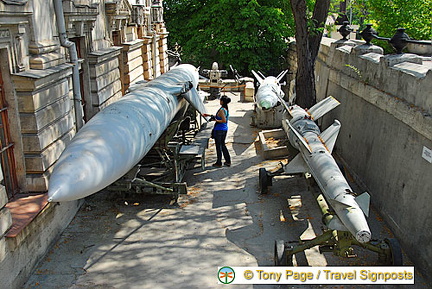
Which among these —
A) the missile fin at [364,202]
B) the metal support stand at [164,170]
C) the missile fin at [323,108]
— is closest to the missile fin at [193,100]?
the metal support stand at [164,170]

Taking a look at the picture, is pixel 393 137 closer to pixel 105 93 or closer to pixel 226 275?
pixel 226 275

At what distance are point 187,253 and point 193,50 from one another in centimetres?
1671

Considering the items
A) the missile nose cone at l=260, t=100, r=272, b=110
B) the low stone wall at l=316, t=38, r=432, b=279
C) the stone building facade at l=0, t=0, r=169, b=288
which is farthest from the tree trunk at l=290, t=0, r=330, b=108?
the stone building facade at l=0, t=0, r=169, b=288

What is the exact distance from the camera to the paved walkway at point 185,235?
225 inches

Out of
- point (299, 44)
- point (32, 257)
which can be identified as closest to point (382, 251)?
point (32, 257)

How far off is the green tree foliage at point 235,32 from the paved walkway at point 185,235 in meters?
12.2

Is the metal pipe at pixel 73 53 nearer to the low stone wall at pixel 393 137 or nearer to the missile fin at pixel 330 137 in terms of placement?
the missile fin at pixel 330 137

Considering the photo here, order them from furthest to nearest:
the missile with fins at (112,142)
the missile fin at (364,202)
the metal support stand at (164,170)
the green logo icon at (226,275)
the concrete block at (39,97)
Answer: the metal support stand at (164,170) < the concrete block at (39,97) < the green logo icon at (226,275) < the missile fin at (364,202) < the missile with fins at (112,142)

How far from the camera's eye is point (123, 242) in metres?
6.61

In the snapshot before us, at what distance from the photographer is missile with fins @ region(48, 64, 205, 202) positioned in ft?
15.3

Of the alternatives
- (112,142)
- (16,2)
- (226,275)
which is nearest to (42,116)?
(112,142)

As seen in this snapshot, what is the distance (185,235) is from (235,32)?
15309 mm

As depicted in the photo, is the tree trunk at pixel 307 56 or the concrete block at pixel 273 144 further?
the tree trunk at pixel 307 56

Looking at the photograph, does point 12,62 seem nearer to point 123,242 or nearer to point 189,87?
point 123,242
